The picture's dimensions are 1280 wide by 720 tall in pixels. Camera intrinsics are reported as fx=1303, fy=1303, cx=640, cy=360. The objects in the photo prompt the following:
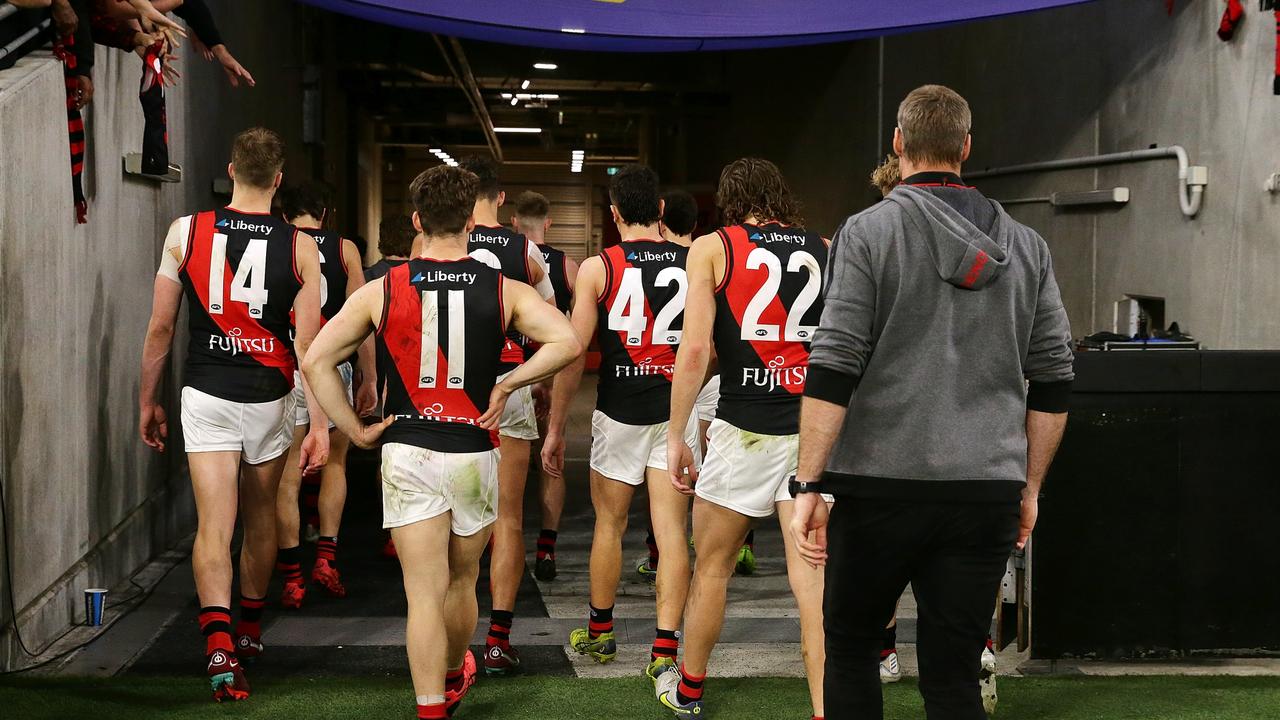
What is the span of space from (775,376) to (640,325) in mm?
982

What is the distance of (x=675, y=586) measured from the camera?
4.45 meters

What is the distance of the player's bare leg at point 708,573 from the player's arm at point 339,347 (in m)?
1.02

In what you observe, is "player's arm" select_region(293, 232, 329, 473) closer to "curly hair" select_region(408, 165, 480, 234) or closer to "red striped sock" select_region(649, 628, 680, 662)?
"curly hair" select_region(408, 165, 480, 234)

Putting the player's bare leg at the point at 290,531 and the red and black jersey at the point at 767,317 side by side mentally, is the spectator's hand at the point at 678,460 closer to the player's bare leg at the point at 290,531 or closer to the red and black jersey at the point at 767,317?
the red and black jersey at the point at 767,317

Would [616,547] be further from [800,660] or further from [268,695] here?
[268,695]

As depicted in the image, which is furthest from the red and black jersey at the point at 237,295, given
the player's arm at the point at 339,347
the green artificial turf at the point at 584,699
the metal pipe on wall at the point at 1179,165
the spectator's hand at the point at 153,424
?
the metal pipe on wall at the point at 1179,165

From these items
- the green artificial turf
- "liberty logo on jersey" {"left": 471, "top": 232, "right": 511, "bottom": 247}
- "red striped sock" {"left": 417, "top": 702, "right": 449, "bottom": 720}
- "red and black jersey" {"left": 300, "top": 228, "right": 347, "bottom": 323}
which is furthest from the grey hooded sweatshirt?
"red and black jersey" {"left": 300, "top": 228, "right": 347, "bottom": 323}

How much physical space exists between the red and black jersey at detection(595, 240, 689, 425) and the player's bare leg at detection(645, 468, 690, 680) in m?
→ 0.37

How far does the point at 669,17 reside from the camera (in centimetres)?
809

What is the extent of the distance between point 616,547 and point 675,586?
40cm

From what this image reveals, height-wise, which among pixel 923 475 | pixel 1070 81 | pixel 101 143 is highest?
pixel 1070 81

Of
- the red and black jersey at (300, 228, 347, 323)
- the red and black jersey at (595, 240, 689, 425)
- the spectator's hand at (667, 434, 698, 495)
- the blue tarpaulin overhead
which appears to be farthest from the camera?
the blue tarpaulin overhead

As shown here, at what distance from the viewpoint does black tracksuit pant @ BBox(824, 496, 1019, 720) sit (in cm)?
268

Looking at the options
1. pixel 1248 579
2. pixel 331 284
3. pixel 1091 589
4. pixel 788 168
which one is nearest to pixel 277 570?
pixel 331 284
